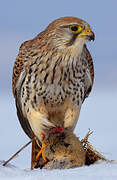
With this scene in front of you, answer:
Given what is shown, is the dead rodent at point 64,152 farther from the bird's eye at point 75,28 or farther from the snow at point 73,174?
the bird's eye at point 75,28

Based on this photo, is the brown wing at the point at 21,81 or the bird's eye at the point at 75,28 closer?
the bird's eye at the point at 75,28

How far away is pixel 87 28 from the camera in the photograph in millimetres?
7840

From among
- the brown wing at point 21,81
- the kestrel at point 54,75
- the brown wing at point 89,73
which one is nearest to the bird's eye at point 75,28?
the kestrel at point 54,75

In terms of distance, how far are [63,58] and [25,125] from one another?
1.74 metres

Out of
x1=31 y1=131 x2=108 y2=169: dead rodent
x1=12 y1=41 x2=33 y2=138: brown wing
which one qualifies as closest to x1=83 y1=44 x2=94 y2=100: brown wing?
x1=12 y1=41 x2=33 y2=138: brown wing

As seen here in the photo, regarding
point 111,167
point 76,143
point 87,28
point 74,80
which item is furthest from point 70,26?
point 111,167

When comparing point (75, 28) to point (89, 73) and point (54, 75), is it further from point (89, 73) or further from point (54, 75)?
point (89, 73)

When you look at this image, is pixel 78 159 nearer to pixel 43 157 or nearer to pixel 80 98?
pixel 43 157

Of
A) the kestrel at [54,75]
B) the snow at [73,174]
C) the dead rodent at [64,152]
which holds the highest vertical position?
the kestrel at [54,75]

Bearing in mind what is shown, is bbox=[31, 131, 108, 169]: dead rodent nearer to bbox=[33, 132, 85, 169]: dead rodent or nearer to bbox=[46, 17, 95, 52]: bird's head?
bbox=[33, 132, 85, 169]: dead rodent

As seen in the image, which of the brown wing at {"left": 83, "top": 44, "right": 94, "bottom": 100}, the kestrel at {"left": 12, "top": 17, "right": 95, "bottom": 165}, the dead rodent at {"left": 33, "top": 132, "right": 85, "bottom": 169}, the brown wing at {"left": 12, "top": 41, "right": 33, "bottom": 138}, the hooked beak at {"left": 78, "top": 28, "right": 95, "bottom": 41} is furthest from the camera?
the brown wing at {"left": 83, "top": 44, "right": 94, "bottom": 100}

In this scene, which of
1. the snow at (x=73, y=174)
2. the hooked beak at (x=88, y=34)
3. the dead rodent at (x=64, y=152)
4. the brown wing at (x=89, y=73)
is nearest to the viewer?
the snow at (x=73, y=174)

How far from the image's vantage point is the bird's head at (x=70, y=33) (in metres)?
7.83

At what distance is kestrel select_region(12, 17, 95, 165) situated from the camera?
26.0 ft
